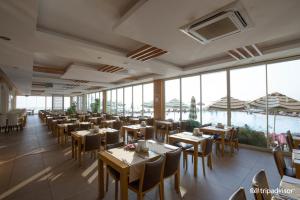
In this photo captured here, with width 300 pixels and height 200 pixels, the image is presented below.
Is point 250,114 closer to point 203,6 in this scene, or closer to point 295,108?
point 295,108

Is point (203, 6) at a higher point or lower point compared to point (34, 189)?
higher

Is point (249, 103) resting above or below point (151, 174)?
above

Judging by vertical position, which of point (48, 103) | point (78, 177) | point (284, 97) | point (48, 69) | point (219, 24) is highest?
point (48, 69)

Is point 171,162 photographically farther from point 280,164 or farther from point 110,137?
point 110,137

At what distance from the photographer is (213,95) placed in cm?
649

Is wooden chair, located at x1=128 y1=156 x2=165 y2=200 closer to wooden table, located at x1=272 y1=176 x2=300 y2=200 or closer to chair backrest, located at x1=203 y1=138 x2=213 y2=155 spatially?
wooden table, located at x1=272 y1=176 x2=300 y2=200

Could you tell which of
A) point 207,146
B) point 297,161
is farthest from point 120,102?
point 297,161

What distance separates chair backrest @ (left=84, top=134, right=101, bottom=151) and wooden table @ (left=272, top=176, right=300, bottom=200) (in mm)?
3436

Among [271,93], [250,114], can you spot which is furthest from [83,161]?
[271,93]

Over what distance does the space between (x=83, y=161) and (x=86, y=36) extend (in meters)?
3.06

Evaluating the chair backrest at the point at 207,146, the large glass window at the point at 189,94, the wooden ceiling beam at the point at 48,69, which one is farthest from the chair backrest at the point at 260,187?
the wooden ceiling beam at the point at 48,69

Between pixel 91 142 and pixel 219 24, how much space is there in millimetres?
3615

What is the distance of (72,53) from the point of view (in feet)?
13.3

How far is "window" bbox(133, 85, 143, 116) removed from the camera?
1036 cm
